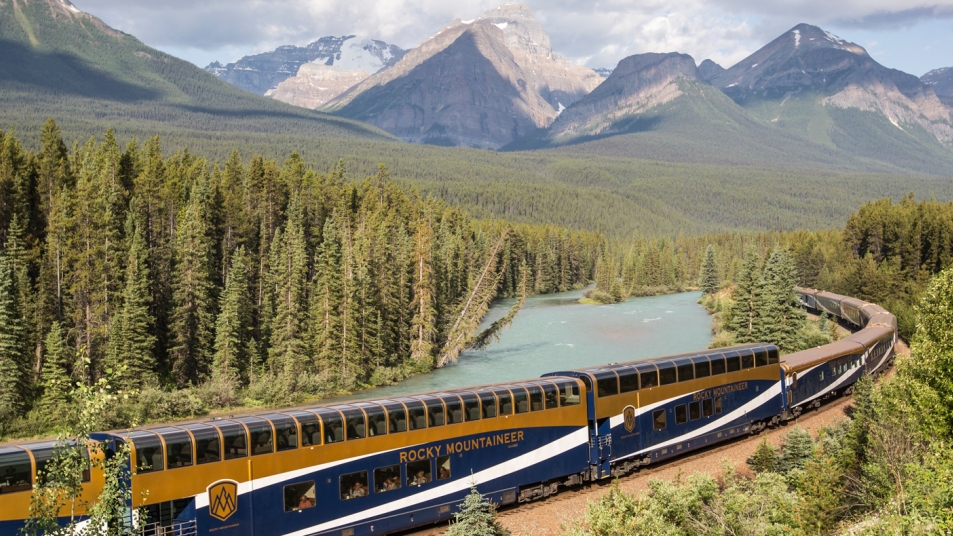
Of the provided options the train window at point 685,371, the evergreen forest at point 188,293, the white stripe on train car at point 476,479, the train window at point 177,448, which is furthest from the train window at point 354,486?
the evergreen forest at point 188,293

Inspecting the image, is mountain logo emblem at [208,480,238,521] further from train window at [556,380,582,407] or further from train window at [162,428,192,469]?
train window at [556,380,582,407]

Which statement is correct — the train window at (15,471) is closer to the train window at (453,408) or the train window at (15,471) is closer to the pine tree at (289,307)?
the train window at (453,408)

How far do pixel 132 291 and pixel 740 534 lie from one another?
4692cm

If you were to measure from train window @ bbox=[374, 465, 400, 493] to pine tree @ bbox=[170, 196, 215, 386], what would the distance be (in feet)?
133

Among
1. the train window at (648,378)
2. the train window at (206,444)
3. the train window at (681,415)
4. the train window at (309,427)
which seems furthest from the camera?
the train window at (681,415)

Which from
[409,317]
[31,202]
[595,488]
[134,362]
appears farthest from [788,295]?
[31,202]

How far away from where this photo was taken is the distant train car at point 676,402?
3384 centimetres

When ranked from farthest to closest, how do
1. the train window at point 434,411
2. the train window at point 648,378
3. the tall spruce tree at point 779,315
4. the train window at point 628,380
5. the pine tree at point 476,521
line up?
the tall spruce tree at point 779,315 → the train window at point 648,378 → the train window at point 628,380 → the train window at point 434,411 → the pine tree at point 476,521

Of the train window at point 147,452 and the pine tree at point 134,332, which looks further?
the pine tree at point 134,332

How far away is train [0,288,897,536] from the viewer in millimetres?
22578

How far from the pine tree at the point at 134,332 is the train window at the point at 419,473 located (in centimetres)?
3443

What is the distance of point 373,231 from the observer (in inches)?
3366

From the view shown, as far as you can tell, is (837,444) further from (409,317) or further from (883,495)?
(409,317)

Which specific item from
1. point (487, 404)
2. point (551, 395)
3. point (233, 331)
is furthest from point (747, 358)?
point (233, 331)
